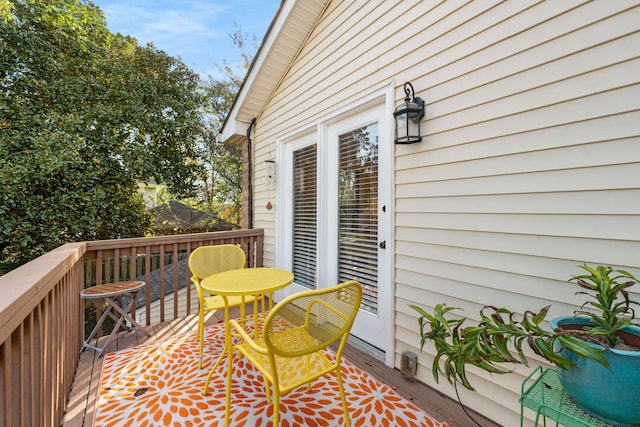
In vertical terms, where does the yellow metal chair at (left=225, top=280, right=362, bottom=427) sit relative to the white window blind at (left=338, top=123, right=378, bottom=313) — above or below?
below

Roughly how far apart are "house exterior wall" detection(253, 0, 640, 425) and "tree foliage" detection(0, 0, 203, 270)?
552cm

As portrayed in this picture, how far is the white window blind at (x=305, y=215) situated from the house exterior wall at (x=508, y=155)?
1.23m

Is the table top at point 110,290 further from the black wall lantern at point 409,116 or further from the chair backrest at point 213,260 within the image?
the black wall lantern at point 409,116

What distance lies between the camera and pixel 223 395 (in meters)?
1.93

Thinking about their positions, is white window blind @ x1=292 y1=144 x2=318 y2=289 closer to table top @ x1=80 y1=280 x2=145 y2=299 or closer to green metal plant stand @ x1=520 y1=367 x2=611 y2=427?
table top @ x1=80 y1=280 x2=145 y2=299

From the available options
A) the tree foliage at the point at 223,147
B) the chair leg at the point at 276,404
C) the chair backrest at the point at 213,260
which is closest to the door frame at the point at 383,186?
the chair backrest at the point at 213,260

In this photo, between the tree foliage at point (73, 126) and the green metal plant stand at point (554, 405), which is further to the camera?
the tree foliage at point (73, 126)

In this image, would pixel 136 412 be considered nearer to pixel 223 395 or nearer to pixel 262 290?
pixel 223 395

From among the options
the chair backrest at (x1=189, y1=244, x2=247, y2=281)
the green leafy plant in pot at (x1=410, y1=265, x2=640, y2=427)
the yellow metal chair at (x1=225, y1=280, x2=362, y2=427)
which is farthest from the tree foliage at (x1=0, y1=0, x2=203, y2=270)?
the green leafy plant in pot at (x1=410, y1=265, x2=640, y2=427)

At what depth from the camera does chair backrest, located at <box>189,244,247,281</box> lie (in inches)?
108

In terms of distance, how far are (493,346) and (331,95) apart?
2626 mm

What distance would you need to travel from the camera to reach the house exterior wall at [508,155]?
1.32 m

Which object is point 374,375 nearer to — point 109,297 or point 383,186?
point 383,186

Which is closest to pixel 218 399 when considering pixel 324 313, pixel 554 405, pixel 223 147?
pixel 324 313
